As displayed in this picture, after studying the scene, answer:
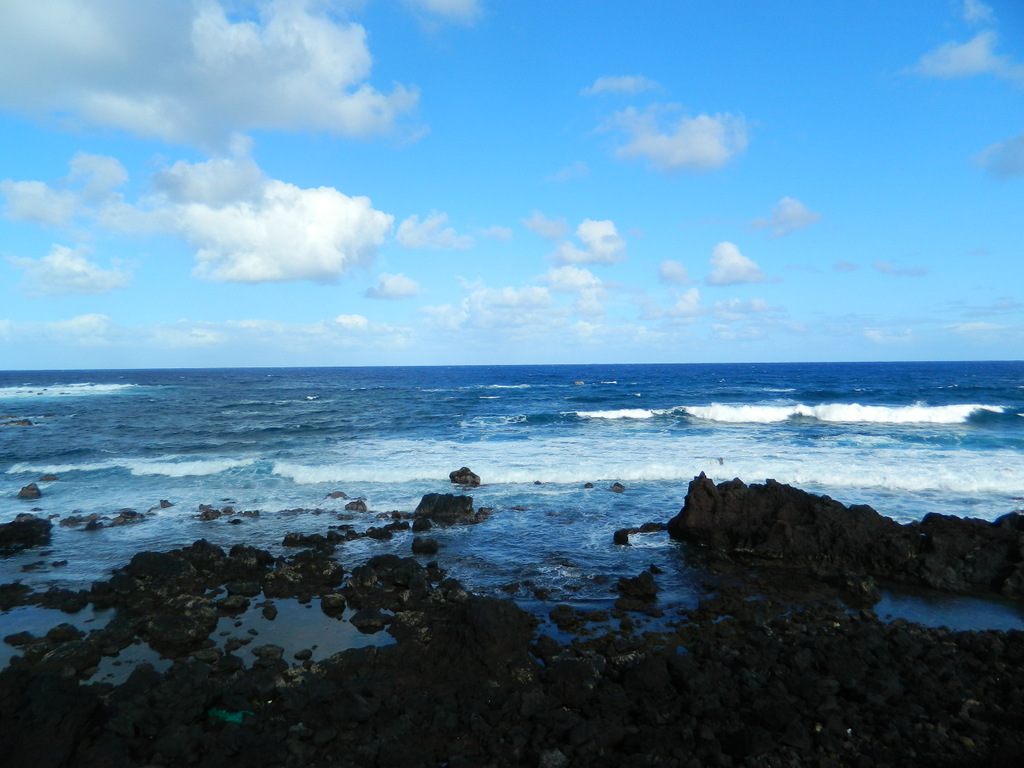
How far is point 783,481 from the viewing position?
20.1 m

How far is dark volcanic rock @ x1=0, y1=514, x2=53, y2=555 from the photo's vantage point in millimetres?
14203

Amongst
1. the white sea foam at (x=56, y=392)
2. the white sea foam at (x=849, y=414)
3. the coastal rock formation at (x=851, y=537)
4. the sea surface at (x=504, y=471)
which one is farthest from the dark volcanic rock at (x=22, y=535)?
the white sea foam at (x=56, y=392)

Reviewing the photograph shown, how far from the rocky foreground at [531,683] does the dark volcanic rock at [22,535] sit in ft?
12.7

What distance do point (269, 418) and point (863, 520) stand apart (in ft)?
124

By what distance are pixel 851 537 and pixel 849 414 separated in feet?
96.3

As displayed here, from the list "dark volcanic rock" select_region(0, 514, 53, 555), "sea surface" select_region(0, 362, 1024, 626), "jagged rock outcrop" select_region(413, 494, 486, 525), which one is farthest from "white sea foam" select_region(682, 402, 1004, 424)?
"dark volcanic rock" select_region(0, 514, 53, 555)

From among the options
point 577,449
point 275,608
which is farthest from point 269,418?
point 275,608

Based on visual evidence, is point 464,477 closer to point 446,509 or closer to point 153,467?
point 446,509

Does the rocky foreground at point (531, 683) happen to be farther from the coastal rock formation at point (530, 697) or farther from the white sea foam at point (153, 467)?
the white sea foam at point (153, 467)

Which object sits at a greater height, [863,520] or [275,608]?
[863,520]

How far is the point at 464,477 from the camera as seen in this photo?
20750 millimetres

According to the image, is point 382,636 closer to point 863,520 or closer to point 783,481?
point 863,520

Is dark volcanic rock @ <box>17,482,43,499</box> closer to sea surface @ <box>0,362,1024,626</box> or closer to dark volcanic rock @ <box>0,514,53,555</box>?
sea surface @ <box>0,362,1024,626</box>

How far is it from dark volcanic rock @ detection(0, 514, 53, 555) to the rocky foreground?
3885 millimetres
